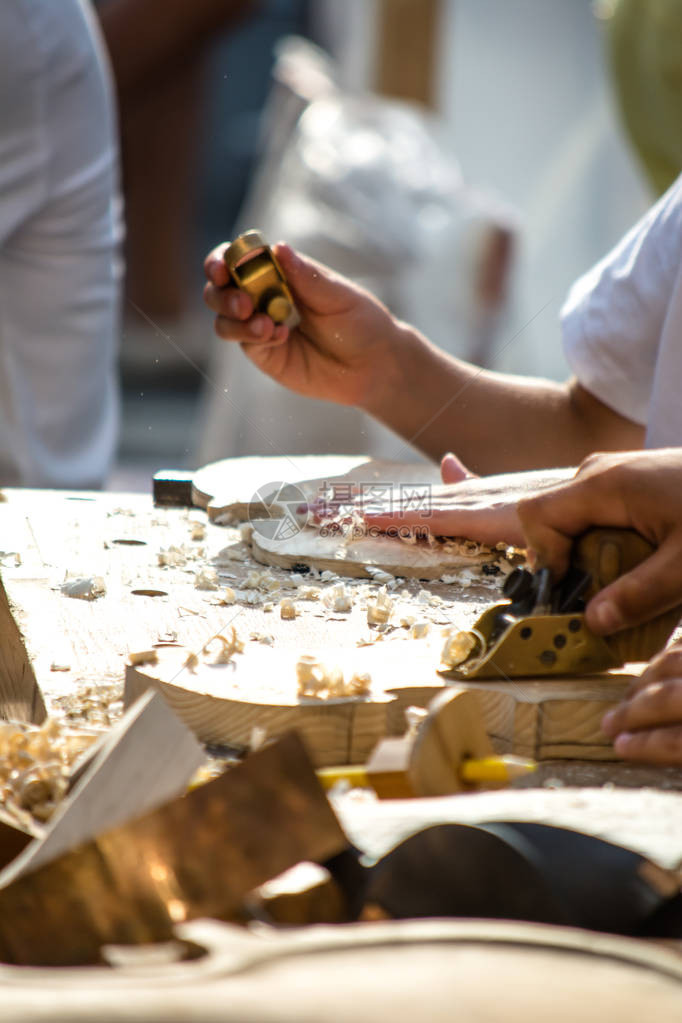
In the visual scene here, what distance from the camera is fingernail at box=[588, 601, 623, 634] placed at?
0.53 metres

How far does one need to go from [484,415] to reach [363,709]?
592mm

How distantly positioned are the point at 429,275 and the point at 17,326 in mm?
1478

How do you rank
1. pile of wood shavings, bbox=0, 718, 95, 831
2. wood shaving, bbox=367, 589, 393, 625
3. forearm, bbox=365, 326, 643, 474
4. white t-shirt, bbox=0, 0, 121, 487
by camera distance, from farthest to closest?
1. white t-shirt, bbox=0, 0, 121, 487
2. forearm, bbox=365, 326, 643, 474
3. wood shaving, bbox=367, 589, 393, 625
4. pile of wood shavings, bbox=0, 718, 95, 831

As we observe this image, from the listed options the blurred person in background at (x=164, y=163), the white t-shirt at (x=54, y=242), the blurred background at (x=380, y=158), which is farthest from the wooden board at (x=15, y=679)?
the blurred person in background at (x=164, y=163)

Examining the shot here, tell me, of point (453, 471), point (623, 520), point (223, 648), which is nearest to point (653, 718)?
point (623, 520)

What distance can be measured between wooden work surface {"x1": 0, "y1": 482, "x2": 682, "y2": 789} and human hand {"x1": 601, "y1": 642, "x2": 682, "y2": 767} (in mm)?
13

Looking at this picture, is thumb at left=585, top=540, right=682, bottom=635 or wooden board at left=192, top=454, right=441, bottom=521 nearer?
thumb at left=585, top=540, right=682, bottom=635

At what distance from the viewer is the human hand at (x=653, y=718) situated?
466mm

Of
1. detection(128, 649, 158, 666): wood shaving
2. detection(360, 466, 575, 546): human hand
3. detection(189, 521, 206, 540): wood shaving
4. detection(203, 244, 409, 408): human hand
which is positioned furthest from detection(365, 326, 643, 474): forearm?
detection(128, 649, 158, 666): wood shaving

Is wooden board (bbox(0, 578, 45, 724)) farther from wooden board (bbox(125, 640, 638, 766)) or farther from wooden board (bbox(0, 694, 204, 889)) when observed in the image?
wooden board (bbox(0, 694, 204, 889))

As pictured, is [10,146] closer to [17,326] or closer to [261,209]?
[17,326]

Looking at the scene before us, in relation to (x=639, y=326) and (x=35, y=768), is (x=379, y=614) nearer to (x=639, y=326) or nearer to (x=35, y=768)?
(x=35, y=768)

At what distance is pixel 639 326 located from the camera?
40.3 inches

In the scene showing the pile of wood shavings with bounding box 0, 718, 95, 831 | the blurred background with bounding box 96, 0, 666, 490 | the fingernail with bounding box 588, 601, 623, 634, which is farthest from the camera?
the blurred background with bounding box 96, 0, 666, 490
